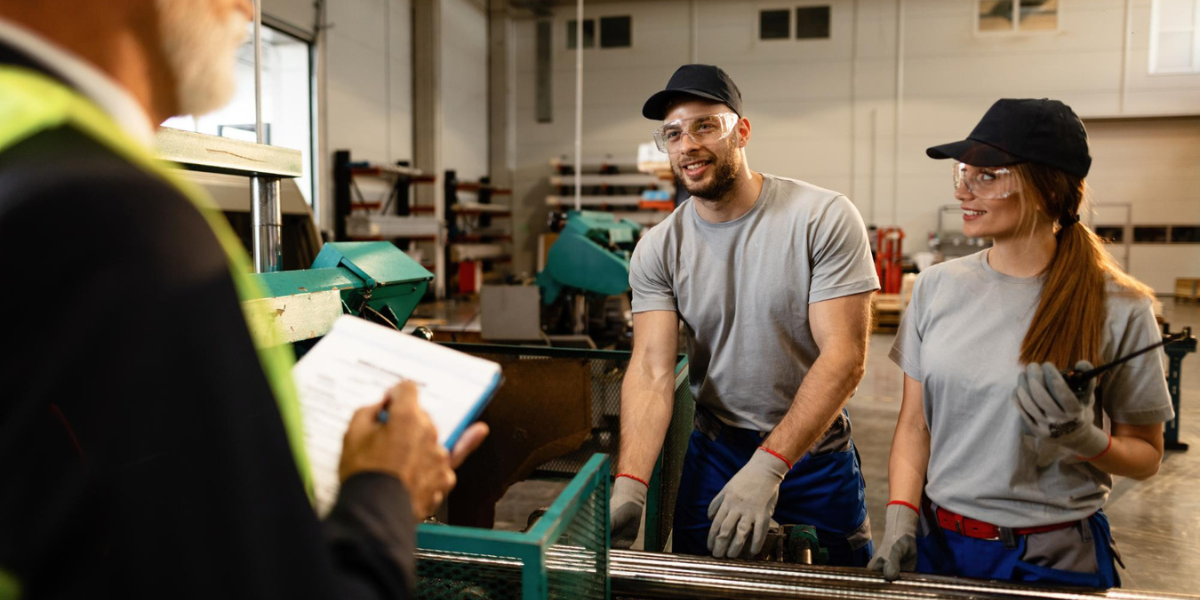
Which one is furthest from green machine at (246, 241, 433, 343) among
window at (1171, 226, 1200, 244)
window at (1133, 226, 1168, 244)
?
window at (1171, 226, 1200, 244)

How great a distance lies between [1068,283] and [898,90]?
10777 millimetres

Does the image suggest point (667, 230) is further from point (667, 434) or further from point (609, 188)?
point (609, 188)

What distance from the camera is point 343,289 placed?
66.6 inches

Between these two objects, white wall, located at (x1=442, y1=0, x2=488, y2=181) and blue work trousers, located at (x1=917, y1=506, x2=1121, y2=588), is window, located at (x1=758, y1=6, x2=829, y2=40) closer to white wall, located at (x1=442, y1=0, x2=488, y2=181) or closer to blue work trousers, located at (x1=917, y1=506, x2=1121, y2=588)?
white wall, located at (x1=442, y1=0, x2=488, y2=181)

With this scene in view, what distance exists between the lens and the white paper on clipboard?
27.2 inches

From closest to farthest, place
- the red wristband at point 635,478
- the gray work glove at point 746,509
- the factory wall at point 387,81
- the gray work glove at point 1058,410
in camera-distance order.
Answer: the gray work glove at point 1058,410 < the gray work glove at point 746,509 < the red wristband at point 635,478 < the factory wall at point 387,81

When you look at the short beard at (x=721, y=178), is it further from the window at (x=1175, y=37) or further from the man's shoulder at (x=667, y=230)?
the window at (x=1175, y=37)

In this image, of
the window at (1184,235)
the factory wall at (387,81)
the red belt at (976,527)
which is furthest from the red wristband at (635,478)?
the window at (1184,235)

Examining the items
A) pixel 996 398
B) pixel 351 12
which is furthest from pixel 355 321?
pixel 351 12

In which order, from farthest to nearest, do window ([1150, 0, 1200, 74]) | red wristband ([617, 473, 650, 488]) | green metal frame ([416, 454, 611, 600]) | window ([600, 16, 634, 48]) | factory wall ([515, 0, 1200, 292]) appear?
window ([600, 16, 634, 48]) → factory wall ([515, 0, 1200, 292]) → window ([1150, 0, 1200, 74]) → red wristband ([617, 473, 650, 488]) → green metal frame ([416, 454, 611, 600])

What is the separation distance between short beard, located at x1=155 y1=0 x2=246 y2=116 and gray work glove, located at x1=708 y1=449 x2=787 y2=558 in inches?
48.7

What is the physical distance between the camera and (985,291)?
Answer: 1.42 metres

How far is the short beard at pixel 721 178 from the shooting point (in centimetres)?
178

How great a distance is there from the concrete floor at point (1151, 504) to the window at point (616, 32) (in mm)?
8007
